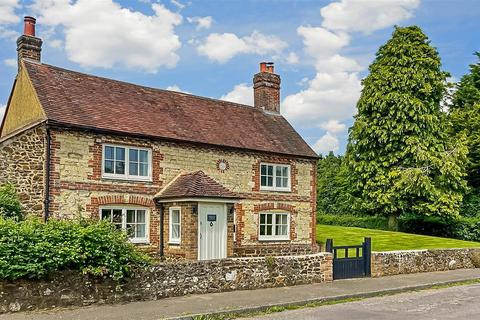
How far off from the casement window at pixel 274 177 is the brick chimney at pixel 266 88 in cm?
482

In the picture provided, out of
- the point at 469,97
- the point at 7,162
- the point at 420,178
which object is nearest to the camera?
the point at 7,162

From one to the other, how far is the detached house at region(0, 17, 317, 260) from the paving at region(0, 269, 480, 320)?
354 centimetres

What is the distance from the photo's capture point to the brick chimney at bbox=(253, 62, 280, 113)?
27877 mm

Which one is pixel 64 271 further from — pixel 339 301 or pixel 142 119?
pixel 142 119

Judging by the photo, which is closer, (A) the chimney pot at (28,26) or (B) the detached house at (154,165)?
(B) the detached house at (154,165)

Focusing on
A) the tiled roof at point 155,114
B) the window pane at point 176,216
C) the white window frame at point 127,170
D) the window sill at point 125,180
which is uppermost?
the tiled roof at point 155,114

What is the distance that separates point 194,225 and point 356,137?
2311 centimetres

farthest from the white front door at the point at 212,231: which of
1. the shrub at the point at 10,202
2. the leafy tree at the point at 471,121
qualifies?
the leafy tree at the point at 471,121

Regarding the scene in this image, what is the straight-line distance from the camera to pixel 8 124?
72.8 feet

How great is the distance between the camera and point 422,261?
19812 millimetres

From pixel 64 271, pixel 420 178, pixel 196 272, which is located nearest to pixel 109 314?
pixel 64 271

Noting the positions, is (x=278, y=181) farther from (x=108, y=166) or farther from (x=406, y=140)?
(x=406, y=140)

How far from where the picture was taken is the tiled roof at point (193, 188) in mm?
18750

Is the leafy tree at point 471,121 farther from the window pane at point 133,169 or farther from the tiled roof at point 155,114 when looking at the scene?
the window pane at point 133,169
